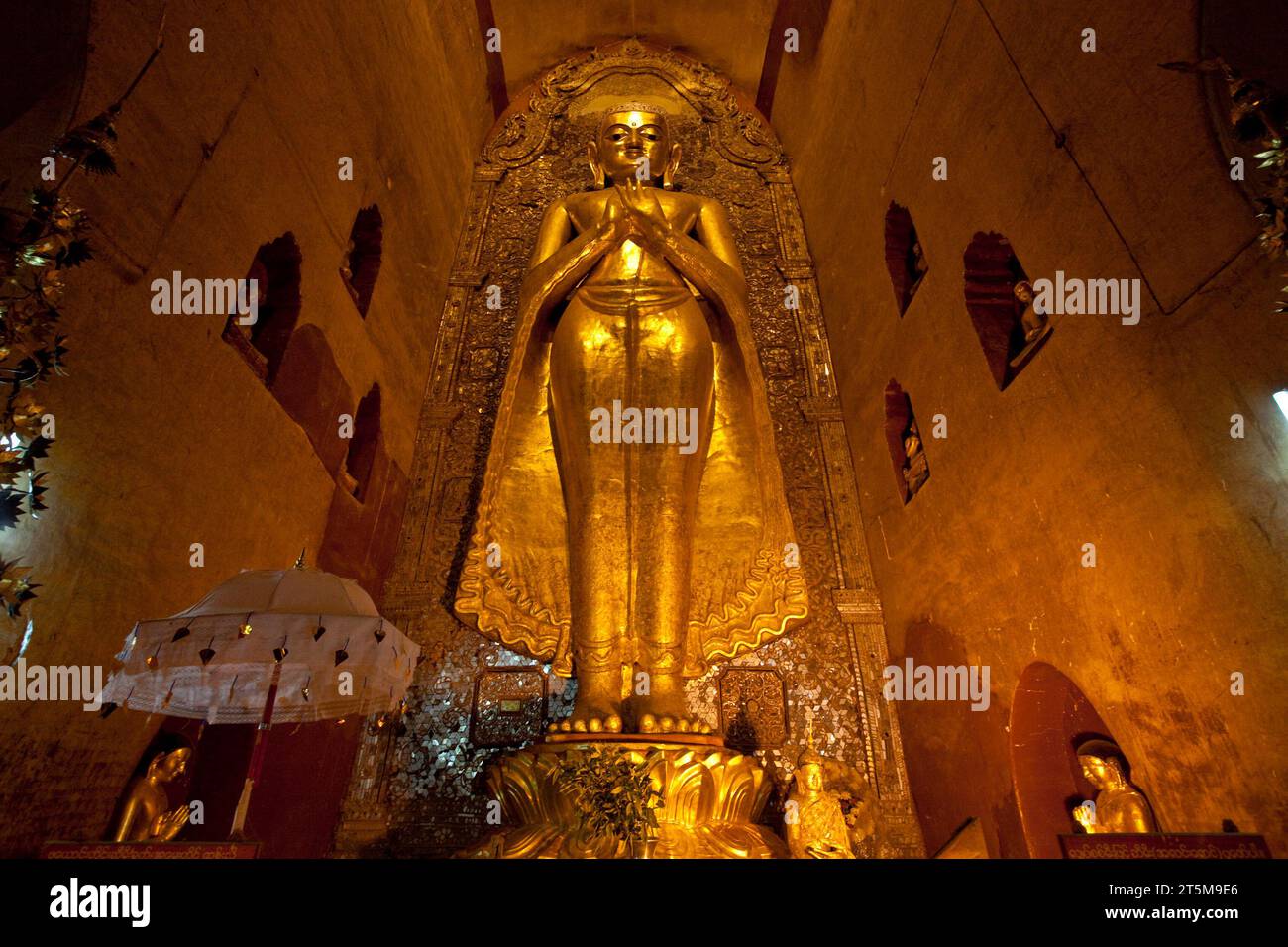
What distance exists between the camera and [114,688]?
176 cm

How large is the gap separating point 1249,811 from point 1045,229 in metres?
1.98

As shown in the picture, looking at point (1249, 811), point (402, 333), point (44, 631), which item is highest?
point (402, 333)

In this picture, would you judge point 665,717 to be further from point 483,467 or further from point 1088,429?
point 483,467

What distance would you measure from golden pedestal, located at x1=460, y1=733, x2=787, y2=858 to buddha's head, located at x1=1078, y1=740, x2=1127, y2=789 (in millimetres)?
1046

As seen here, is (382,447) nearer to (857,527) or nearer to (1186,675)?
(857,527)

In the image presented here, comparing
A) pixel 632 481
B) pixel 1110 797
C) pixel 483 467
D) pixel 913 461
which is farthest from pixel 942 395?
pixel 483 467

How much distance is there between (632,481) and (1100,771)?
190 centimetres

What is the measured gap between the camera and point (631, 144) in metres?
3.67

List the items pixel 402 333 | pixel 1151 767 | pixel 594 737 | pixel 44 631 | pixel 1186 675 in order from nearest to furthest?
1. pixel 44 631
2. pixel 1186 675
3. pixel 1151 767
4. pixel 594 737
5. pixel 402 333

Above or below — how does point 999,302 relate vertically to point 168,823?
above

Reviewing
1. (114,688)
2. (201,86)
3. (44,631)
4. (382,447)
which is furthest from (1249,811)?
(201,86)

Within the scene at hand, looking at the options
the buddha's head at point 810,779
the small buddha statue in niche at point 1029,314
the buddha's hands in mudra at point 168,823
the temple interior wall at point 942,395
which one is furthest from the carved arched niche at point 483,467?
the small buddha statue in niche at point 1029,314

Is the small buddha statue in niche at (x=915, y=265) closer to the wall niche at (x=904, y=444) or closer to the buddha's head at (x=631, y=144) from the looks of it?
the wall niche at (x=904, y=444)

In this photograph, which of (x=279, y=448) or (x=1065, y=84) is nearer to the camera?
(x=1065, y=84)
